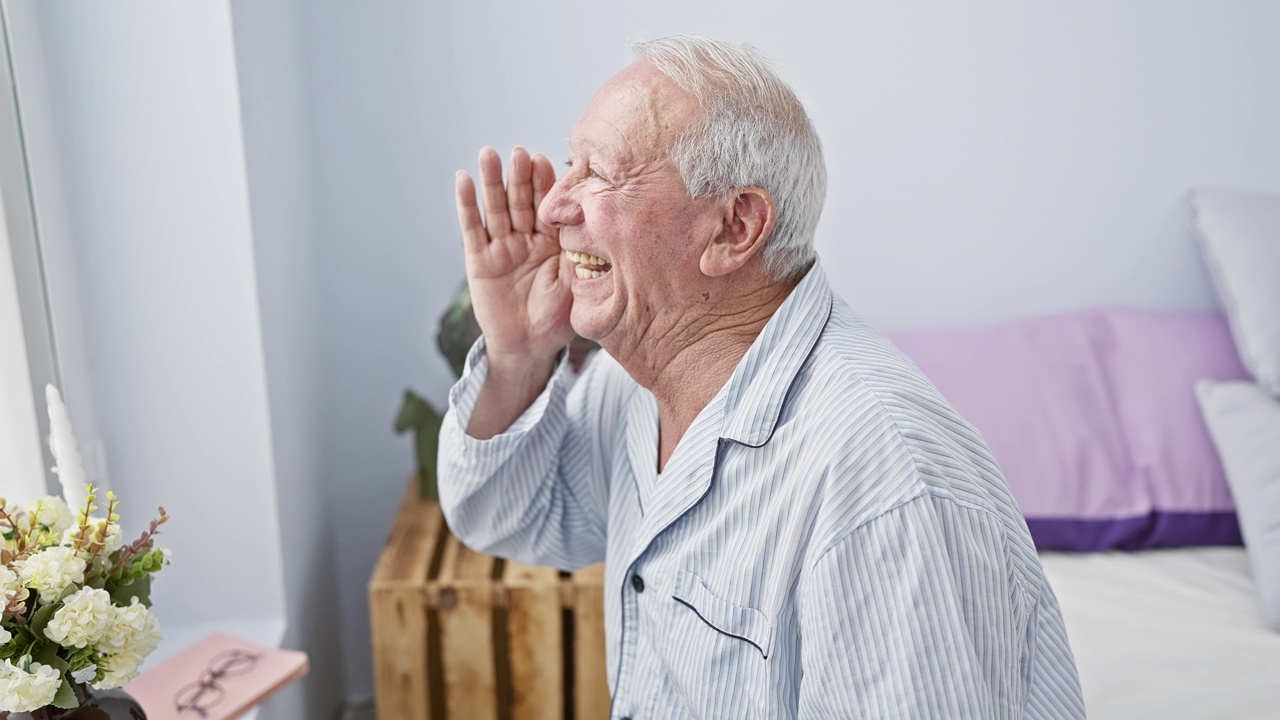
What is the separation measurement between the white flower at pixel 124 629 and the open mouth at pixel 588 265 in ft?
1.92

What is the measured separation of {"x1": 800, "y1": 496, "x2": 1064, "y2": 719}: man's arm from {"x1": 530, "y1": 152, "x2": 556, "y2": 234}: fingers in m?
0.62

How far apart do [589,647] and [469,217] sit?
804mm

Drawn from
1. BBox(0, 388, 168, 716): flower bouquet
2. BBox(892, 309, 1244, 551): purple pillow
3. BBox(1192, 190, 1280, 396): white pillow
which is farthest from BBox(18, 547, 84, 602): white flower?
BBox(1192, 190, 1280, 396): white pillow

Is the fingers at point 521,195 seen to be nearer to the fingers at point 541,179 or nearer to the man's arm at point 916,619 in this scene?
the fingers at point 541,179

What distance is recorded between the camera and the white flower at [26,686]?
875mm

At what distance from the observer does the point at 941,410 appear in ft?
3.06

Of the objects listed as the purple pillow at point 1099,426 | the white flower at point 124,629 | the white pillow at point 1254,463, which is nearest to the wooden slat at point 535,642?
the white flower at point 124,629

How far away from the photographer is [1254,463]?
1660 millimetres

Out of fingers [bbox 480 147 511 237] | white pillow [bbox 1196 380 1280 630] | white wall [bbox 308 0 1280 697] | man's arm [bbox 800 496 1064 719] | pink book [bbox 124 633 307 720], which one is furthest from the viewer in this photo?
white wall [bbox 308 0 1280 697]

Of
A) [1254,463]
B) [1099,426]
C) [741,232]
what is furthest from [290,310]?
[1254,463]

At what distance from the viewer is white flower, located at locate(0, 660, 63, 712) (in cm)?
88

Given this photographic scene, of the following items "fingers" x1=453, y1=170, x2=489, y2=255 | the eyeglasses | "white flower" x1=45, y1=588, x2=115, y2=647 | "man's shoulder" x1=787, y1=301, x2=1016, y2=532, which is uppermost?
"fingers" x1=453, y1=170, x2=489, y2=255

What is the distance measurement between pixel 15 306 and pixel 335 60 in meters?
0.83

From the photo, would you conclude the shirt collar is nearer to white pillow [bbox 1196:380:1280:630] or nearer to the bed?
the bed
